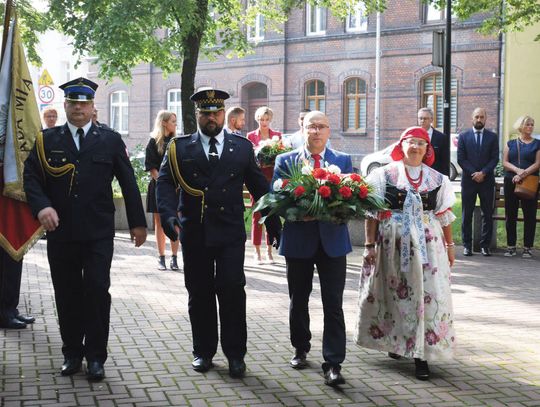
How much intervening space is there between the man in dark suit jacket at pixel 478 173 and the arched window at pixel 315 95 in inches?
998

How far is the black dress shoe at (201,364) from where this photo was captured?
6.72m

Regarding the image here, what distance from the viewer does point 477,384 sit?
651 centimetres

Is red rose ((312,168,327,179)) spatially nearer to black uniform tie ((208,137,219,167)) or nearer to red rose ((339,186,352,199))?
red rose ((339,186,352,199))

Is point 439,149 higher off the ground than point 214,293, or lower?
higher

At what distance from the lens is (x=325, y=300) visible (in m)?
6.61

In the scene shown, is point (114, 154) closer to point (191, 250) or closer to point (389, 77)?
point (191, 250)

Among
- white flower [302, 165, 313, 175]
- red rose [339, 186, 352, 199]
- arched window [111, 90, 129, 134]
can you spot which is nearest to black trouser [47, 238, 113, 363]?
white flower [302, 165, 313, 175]

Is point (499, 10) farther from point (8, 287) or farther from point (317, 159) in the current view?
point (8, 287)

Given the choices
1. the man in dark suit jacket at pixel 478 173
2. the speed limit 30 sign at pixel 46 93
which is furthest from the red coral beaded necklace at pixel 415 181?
the speed limit 30 sign at pixel 46 93

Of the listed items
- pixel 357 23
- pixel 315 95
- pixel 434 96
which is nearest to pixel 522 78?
pixel 434 96

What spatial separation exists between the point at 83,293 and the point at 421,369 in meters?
2.58

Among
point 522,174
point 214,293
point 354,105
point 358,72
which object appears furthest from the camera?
point 354,105

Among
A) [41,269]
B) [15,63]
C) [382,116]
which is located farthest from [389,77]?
[15,63]

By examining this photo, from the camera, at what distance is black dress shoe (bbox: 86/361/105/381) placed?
6398 mm
